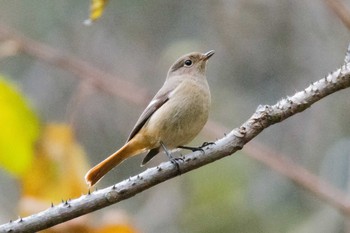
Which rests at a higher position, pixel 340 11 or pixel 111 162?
pixel 340 11

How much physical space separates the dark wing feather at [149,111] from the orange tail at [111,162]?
58 mm

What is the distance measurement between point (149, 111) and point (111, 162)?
40 cm

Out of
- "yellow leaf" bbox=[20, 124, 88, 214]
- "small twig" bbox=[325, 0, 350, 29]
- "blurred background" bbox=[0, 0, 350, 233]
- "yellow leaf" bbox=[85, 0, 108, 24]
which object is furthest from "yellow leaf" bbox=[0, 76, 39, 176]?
"blurred background" bbox=[0, 0, 350, 233]

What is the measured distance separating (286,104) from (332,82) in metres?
0.20

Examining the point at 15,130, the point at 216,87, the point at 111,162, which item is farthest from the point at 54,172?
the point at 216,87

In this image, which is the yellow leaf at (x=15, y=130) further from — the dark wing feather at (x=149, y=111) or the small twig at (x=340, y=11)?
the small twig at (x=340, y=11)

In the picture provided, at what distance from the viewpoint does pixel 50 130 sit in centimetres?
393

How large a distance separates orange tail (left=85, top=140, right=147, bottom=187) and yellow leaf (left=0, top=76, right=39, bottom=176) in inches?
18.7

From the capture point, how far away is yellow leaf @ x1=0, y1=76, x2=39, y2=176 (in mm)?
3453

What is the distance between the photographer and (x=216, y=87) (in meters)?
8.48

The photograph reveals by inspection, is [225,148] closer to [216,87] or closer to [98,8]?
[98,8]

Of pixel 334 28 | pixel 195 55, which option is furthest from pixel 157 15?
pixel 195 55

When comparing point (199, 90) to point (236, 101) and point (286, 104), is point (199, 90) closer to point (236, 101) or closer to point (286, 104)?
point (286, 104)

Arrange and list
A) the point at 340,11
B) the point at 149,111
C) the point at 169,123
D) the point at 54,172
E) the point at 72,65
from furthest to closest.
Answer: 1. the point at 72,65
2. the point at 149,111
3. the point at 169,123
4. the point at 340,11
5. the point at 54,172
